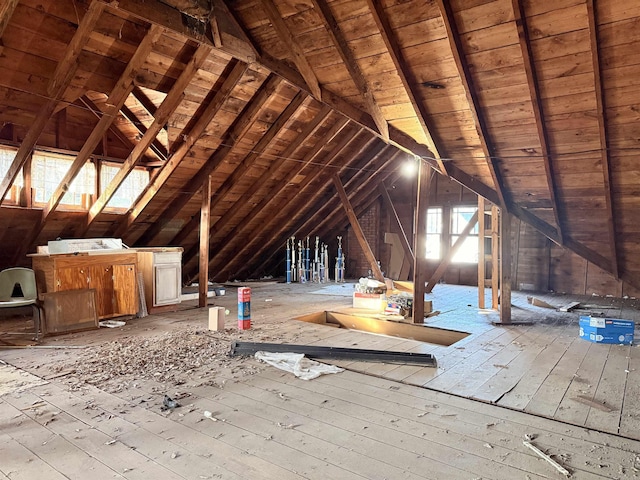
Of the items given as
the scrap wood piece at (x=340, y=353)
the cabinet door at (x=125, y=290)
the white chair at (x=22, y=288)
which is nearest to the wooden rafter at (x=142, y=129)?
the cabinet door at (x=125, y=290)

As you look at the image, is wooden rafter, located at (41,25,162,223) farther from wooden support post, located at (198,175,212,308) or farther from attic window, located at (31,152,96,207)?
wooden support post, located at (198,175,212,308)

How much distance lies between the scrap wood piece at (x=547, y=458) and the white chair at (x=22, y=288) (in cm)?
435

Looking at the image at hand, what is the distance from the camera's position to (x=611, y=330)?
4.21 meters

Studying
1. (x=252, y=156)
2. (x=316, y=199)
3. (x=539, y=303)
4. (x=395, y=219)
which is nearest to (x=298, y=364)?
(x=252, y=156)

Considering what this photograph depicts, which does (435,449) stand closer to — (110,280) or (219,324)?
(219,324)

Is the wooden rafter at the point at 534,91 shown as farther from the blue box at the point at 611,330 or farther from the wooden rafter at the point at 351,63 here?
the blue box at the point at 611,330

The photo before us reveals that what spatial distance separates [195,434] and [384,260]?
28.4 feet

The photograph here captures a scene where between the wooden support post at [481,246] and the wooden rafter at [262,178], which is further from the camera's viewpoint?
the wooden rafter at [262,178]

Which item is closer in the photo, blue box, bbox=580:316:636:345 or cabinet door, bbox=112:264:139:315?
blue box, bbox=580:316:636:345

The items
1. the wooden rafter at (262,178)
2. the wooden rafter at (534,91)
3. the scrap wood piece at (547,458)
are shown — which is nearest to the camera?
the scrap wood piece at (547,458)

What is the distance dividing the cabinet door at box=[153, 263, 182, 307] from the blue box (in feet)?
16.5

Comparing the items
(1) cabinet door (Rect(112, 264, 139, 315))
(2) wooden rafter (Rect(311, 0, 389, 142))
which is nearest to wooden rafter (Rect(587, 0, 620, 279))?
(2) wooden rafter (Rect(311, 0, 389, 142))

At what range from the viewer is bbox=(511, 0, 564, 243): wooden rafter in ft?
9.36

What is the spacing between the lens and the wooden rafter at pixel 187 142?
16.1 feet
